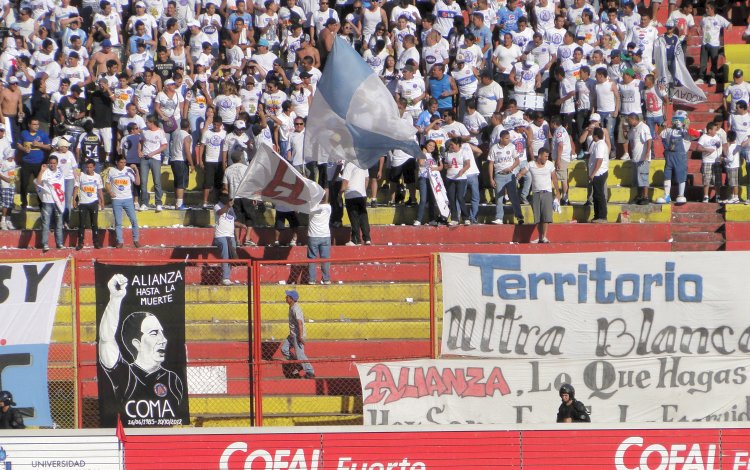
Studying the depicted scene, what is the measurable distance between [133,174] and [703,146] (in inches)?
371

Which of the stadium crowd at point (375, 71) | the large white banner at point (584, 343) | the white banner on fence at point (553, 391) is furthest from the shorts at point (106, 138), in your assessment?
the white banner on fence at point (553, 391)

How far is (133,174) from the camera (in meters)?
21.7

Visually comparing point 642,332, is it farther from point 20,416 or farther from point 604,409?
point 20,416

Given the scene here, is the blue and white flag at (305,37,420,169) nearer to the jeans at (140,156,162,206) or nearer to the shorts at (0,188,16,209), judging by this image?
the jeans at (140,156,162,206)

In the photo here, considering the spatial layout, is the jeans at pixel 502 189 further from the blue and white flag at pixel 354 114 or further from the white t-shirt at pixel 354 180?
the blue and white flag at pixel 354 114

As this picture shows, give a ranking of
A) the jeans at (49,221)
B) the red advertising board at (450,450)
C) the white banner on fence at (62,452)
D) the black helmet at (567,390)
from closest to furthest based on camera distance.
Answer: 1. the red advertising board at (450,450)
2. the white banner on fence at (62,452)
3. the black helmet at (567,390)
4. the jeans at (49,221)

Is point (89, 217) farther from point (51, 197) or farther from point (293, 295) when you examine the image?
point (293, 295)

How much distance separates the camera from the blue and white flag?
15648 millimetres

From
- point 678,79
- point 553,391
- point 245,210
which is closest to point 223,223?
point 245,210

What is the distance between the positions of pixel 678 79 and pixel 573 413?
11244mm

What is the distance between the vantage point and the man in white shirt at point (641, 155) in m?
22.3

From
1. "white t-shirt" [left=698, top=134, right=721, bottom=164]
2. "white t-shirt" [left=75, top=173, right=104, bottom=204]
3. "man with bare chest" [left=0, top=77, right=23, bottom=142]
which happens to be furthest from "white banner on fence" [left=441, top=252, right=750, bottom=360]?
"man with bare chest" [left=0, top=77, right=23, bottom=142]

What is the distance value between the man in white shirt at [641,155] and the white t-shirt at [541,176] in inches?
67.7

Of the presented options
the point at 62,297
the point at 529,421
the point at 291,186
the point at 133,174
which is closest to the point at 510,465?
the point at 529,421
